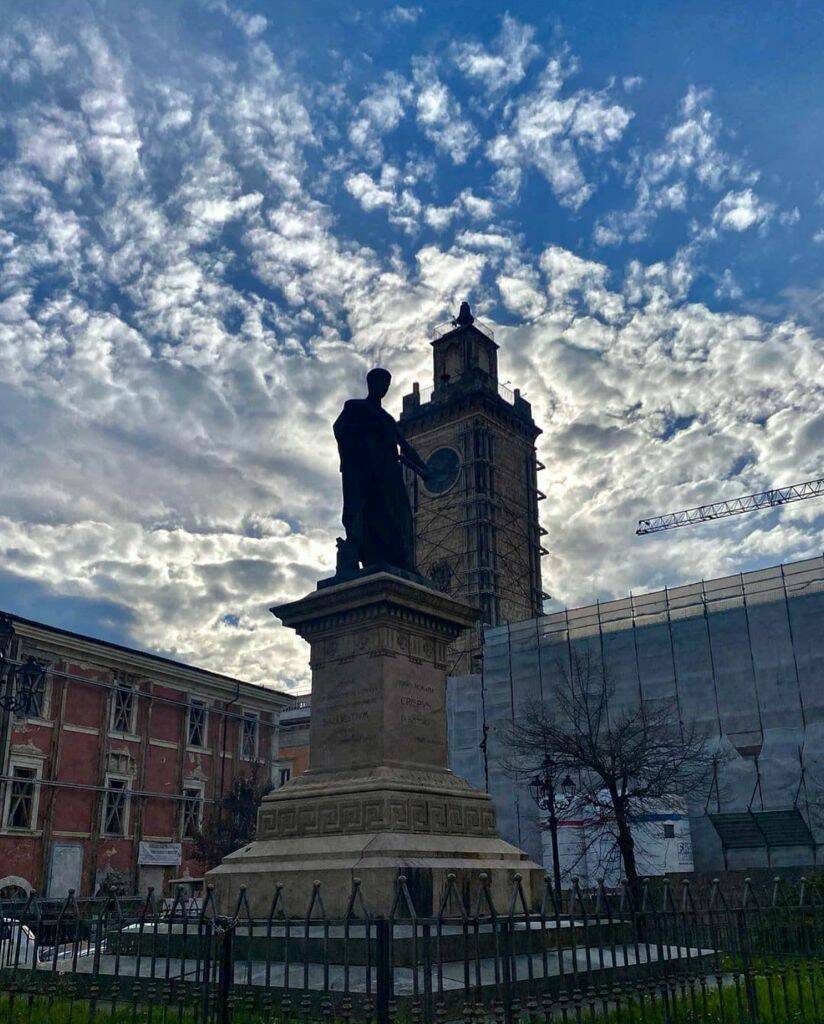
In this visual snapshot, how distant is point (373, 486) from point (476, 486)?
55584mm

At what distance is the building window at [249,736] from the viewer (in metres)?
45.2

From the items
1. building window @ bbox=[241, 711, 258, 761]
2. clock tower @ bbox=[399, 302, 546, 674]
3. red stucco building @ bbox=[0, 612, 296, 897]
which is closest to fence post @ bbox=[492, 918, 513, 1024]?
red stucco building @ bbox=[0, 612, 296, 897]

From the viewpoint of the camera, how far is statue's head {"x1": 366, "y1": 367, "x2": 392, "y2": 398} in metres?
13.1

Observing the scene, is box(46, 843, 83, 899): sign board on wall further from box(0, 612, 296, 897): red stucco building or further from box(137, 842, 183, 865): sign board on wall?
box(137, 842, 183, 865): sign board on wall

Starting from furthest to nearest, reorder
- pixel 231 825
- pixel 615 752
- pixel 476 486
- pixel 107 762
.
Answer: pixel 476 486 → pixel 231 825 → pixel 107 762 → pixel 615 752

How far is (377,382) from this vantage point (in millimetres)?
13133

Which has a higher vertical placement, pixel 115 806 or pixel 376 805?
pixel 115 806

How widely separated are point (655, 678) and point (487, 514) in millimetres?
29098

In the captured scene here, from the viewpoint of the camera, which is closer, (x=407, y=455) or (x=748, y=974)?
(x=748, y=974)

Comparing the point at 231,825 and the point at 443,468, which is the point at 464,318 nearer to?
the point at 443,468

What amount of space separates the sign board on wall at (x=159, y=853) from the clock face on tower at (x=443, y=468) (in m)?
35.5

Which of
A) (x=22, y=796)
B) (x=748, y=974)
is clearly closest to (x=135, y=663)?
(x=22, y=796)

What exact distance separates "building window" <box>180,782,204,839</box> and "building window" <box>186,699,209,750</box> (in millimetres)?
1817

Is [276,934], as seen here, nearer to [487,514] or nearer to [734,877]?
[734,877]
